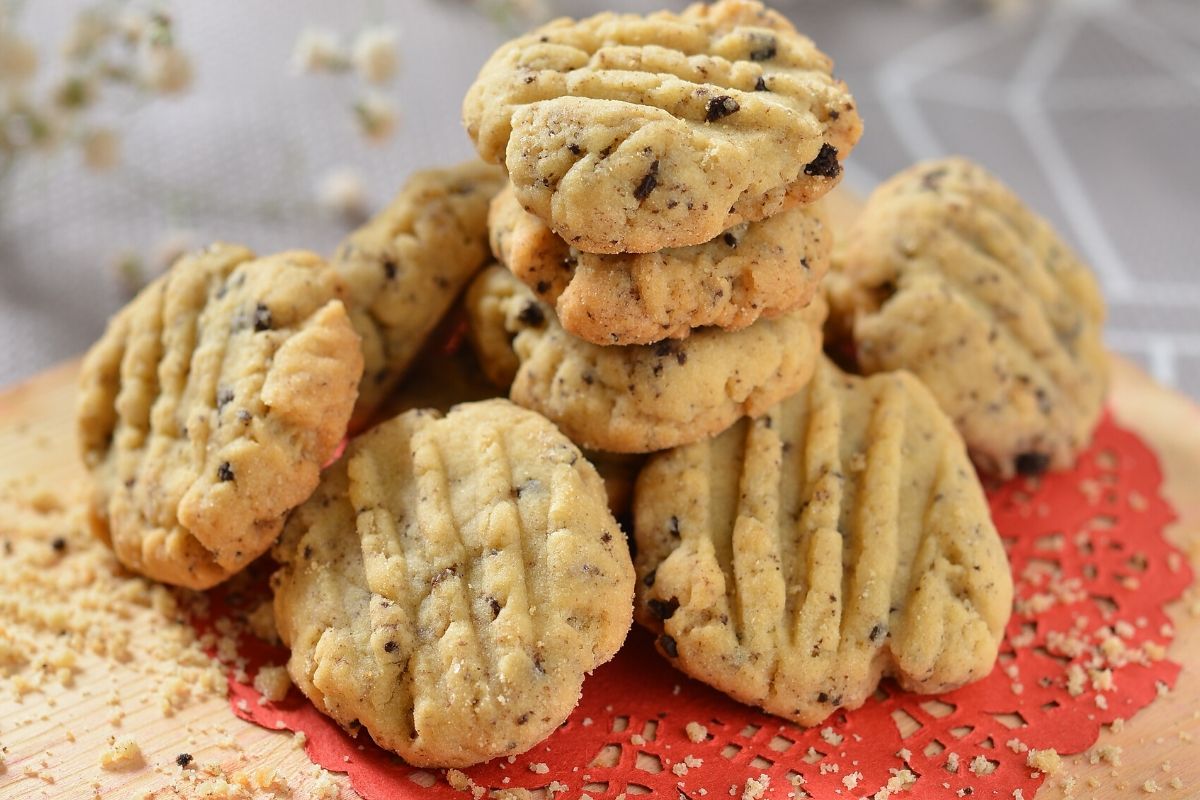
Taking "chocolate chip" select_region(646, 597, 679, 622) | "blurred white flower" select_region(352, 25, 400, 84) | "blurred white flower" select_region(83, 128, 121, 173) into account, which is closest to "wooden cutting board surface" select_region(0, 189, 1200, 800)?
"chocolate chip" select_region(646, 597, 679, 622)

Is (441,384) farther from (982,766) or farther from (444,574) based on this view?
(982,766)

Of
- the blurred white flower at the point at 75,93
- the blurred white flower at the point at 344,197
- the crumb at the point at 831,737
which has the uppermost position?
the blurred white flower at the point at 75,93

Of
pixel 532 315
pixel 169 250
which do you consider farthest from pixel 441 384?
pixel 169 250

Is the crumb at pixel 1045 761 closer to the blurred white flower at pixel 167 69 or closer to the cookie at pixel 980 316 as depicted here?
the cookie at pixel 980 316

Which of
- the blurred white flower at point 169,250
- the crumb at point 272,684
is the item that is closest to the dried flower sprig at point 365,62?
the blurred white flower at point 169,250

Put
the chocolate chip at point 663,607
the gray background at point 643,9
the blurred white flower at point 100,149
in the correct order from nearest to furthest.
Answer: the chocolate chip at point 663,607 → the blurred white flower at point 100,149 → the gray background at point 643,9

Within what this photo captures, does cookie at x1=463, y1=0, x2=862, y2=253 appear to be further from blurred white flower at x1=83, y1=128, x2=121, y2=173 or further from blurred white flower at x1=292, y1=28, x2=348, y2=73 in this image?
blurred white flower at x1=83, y1=128, x2=121, y2=173
